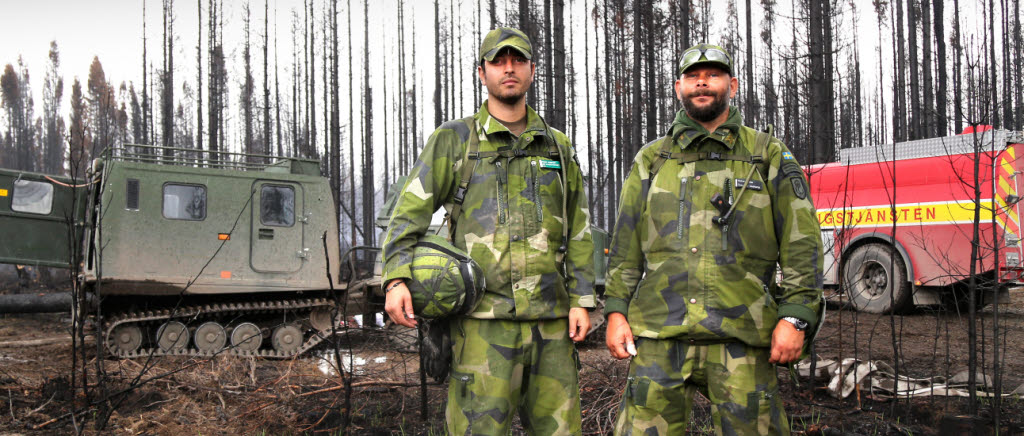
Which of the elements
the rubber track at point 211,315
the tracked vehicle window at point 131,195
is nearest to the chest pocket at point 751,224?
the rubber track at point 211,315

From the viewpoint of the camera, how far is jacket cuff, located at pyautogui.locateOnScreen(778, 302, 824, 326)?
2.50m

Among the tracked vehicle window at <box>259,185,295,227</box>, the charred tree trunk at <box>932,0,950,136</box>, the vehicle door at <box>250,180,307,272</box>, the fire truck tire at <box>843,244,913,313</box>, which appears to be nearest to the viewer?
the vehicle door at <box>250,180,307,272</box>

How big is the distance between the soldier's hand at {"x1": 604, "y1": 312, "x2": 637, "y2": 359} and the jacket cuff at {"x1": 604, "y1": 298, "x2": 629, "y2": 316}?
0.6 inches

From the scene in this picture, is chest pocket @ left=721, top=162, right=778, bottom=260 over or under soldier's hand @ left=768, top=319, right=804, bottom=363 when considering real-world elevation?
over

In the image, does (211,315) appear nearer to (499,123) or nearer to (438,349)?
(438,349)

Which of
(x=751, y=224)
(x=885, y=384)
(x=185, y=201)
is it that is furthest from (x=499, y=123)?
(x=185, y=201)

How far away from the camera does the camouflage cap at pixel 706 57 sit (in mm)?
2705

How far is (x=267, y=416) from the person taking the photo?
17.0 ft

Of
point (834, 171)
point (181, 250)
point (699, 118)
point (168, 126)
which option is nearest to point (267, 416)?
point (699, 118)

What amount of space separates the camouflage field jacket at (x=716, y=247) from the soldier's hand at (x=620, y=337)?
36 mm

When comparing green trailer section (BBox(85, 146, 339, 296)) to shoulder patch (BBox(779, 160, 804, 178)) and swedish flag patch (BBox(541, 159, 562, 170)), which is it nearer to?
swedish flag patch (BBox(541, 159, 562, 170))

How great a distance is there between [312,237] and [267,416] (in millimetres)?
4905

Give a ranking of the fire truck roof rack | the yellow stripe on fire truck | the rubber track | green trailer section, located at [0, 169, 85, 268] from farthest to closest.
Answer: green trailer section, located at [0, 169, 85, 268]
the yellow stripe on fire truck
the rubber track
the fire truck roof rack

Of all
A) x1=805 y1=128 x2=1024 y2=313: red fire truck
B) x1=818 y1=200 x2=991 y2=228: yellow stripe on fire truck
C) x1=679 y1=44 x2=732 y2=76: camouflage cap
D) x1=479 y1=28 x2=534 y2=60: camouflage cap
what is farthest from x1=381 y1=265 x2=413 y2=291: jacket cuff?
x1=818 y1=200 x2=991 y2=228: yellow stripe on fire truck
